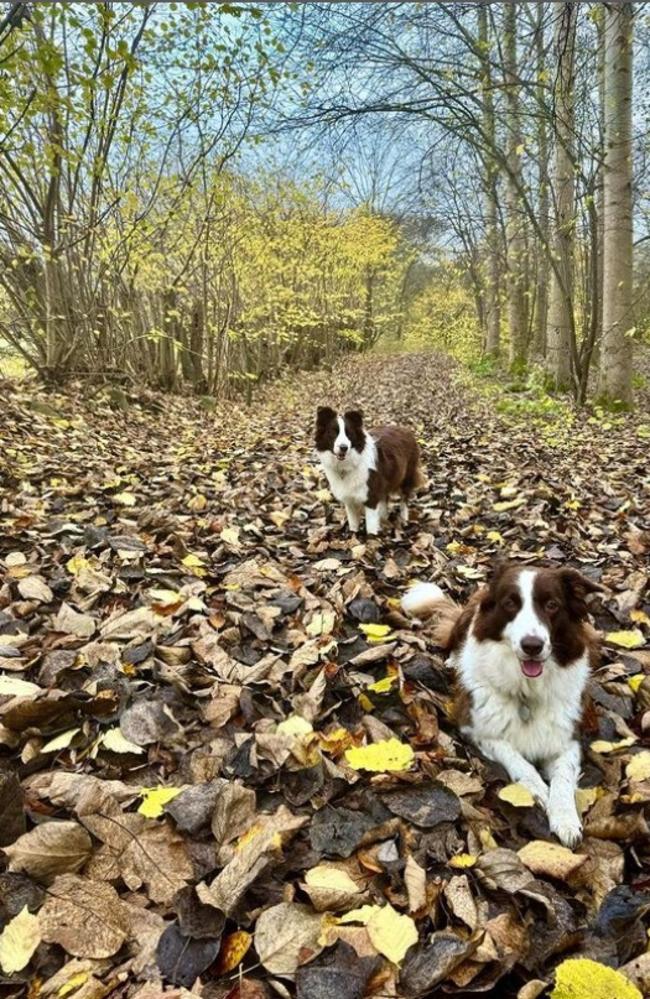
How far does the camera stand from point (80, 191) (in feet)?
33.5

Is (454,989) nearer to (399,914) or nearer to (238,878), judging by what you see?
(399,914)

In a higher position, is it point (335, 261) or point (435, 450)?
point (335, 261)

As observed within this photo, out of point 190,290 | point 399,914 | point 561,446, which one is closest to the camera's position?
point 399,914

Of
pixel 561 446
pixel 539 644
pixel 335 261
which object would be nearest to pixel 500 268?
pixel 335 261

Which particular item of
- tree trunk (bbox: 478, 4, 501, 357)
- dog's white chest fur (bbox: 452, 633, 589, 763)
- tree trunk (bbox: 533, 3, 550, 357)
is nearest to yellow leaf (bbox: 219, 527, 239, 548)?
dog's white chest fur (bbox: 452, 633, 589, 763)

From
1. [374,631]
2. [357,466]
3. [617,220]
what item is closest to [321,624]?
[374,631]

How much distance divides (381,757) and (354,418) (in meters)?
3.96

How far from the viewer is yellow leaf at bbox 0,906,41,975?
1.63 metres

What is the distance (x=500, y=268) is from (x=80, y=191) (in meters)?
15.9

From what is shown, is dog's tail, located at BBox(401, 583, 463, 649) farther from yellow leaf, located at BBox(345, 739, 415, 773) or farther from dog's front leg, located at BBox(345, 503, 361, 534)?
dog's front leg, located at BBox(345, 503, 361, 534)

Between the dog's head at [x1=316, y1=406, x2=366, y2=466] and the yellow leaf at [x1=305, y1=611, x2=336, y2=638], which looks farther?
the dog's head at [x1=316, y1=406, x2=366, y2=466]

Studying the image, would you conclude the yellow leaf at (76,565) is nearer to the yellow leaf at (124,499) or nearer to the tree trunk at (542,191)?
the yellow leaf at (124,499)

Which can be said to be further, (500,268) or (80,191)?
(500,268)

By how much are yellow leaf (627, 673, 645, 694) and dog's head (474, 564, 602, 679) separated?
534 mm
